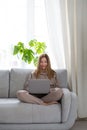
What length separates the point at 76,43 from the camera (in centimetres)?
436

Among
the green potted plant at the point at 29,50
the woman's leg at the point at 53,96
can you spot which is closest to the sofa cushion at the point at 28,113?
the woman's leg at the point at 53,96

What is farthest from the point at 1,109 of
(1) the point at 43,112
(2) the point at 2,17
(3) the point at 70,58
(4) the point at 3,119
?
(2) the point at 2,17

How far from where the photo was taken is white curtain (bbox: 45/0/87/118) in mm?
4344

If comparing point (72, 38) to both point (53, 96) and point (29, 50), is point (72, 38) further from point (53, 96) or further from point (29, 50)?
point (53, 96)

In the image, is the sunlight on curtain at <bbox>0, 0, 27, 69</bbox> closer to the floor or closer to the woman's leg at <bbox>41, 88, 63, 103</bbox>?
the woman's leg at <bbox>41, 88, 63, 103</bbox>


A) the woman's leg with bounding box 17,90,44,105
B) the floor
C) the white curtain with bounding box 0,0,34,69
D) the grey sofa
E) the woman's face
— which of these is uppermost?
the white curtain with bounding box 0,0,34,69

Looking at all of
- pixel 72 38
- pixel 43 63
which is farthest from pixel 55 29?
pixel 43 63

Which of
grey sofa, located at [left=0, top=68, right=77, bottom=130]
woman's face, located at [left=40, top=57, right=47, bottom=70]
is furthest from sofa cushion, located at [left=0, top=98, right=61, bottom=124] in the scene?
woman's face, located at [left=40, top=57, right=47, bottom=70]

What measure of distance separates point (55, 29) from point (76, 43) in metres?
0.43

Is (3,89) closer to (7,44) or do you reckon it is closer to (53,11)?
(7,44)

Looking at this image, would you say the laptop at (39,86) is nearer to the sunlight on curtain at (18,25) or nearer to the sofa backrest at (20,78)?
the sofa backrest at (20,78)

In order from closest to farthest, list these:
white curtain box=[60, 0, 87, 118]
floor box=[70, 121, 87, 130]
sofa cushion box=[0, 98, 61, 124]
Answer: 1. sofa cushion box=[0, 98, 61, 124]
2. floor box=[70, 121, 87, 130]
3. white curtain box=[60, 0, 87, 118]

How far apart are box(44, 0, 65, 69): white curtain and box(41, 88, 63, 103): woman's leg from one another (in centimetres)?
93

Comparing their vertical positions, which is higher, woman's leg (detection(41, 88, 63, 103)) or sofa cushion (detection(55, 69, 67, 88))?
→ sofa cushion (detection(55, 69, 67, 88))
